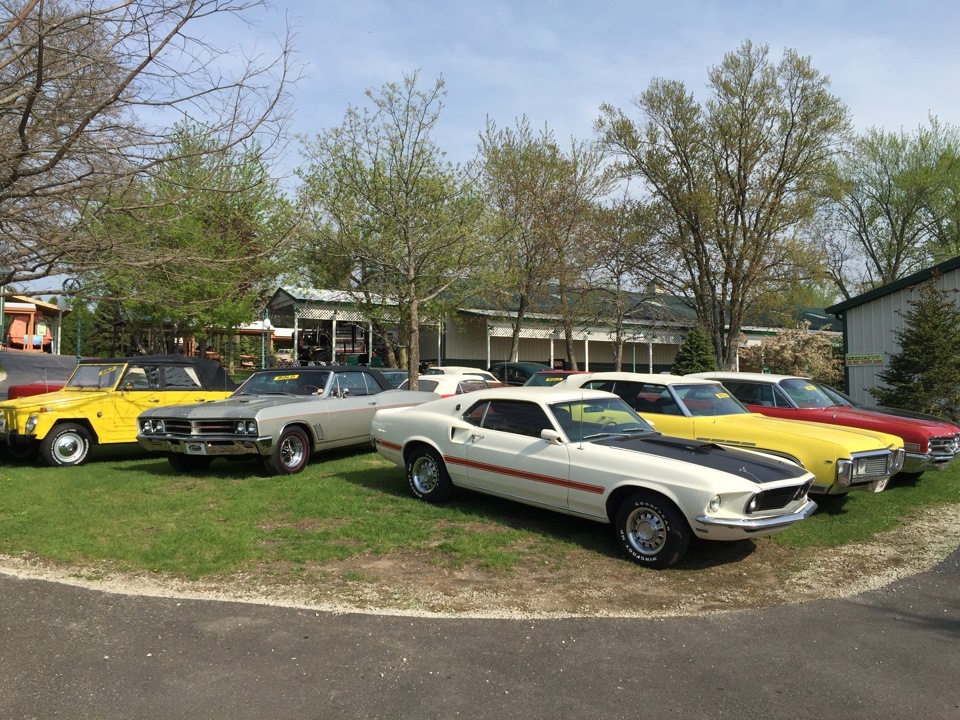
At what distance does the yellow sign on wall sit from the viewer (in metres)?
16.8

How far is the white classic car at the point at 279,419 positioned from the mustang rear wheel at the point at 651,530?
492 cm

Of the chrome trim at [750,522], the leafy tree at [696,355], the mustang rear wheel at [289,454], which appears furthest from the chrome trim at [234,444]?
the leafy tree at [696,355]

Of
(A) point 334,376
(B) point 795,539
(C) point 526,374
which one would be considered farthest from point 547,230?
(B) point 795,539

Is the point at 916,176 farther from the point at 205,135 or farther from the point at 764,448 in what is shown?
the point at 205,135

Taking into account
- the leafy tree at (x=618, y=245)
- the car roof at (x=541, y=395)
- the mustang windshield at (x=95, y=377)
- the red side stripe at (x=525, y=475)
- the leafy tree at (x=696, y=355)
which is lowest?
the red side stripe at (x=525, y=475)

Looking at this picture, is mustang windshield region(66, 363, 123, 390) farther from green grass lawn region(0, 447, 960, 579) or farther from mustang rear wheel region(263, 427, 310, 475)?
mustang rear wheel region(263, 427, 310, 475)

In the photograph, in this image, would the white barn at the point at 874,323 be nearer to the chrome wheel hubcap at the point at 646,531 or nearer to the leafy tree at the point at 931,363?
the leafy tree at the point at 931,363

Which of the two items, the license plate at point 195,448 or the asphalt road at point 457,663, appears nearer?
the asphalt road at point 457,663

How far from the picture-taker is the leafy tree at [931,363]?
518 inches

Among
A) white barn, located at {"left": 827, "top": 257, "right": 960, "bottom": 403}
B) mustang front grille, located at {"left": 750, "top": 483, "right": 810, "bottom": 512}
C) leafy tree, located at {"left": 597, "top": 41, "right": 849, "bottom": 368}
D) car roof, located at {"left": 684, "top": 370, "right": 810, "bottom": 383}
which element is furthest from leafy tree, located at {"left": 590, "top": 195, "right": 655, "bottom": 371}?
mustang front grille, located at {"left": 750, "top": 483, "right": 810, "bottom": 512}

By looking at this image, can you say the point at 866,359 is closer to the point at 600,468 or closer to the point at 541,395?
the point at 541,395

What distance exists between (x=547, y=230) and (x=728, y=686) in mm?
21844

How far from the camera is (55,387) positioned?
12.9m

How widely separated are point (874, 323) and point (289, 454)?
14.6 meters
